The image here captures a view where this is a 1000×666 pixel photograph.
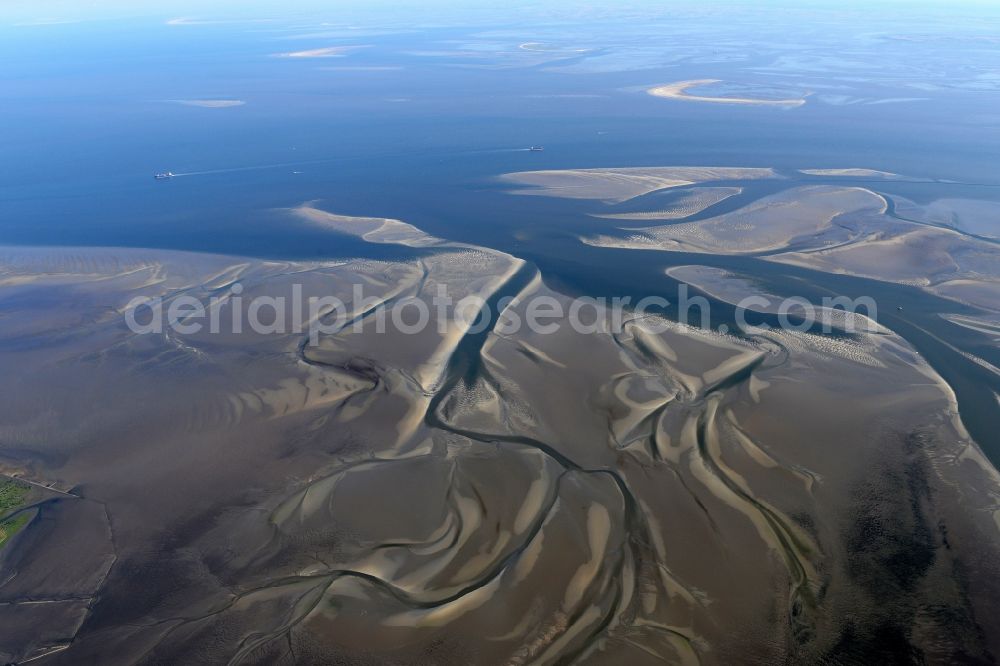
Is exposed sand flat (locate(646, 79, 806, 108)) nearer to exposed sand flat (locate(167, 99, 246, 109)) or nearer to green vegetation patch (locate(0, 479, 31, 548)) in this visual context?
exposed sand flat (locate(167, 99, 246, 109))

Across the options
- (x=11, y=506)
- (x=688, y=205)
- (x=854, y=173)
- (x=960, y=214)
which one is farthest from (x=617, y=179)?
(x=11, y=506)

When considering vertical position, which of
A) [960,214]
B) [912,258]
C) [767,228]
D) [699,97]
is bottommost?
[912,258]

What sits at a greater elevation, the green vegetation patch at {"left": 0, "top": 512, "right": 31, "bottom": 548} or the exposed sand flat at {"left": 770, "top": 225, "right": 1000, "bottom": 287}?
the green vegetation patch at {"left": 0, "top": 512, "right": 31, "bottom": 548}

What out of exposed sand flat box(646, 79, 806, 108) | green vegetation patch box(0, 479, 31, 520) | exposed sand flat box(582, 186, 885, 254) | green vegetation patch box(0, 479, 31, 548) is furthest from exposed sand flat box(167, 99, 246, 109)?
green vegetation patch box(0, 479, 31, 548)

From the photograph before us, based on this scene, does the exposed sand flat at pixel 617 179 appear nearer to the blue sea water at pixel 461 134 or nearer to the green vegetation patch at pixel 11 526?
the blue sea water at pixel 461 134

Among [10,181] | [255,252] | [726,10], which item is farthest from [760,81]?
[726,10]

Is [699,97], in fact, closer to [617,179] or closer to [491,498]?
[617,179]
